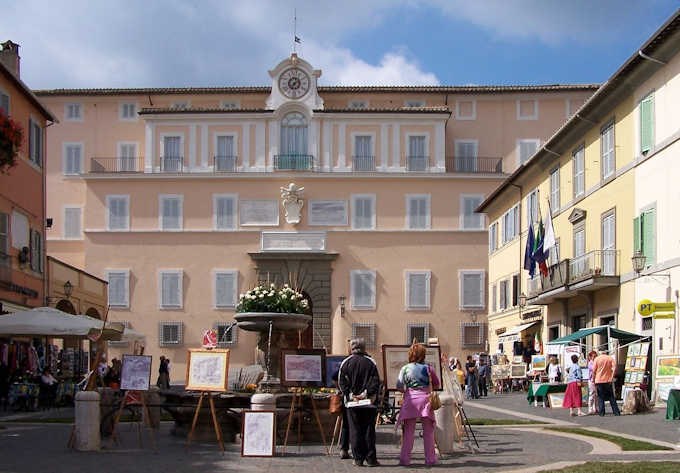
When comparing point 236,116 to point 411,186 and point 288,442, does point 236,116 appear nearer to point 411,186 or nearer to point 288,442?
point 411,186

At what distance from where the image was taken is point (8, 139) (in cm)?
2133

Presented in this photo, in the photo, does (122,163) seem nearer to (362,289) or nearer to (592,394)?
(362,289)

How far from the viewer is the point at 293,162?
52031mm

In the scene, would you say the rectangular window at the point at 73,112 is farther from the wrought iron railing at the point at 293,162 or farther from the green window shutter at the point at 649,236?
the green window shutter at the point at 649,236

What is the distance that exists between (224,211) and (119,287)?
6665 mm

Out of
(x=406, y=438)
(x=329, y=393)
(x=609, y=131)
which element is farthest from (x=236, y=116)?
(x=406, y=438)

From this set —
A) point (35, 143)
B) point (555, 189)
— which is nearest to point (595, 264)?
point (555, 189)

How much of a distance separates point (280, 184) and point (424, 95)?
9860mm

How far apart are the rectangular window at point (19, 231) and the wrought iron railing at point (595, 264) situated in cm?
1763

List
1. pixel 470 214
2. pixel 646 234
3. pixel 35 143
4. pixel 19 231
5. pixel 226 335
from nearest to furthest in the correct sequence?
pixel 646 234
pixel 19 231
pixel 35 143
pixel 226 335
pixel 470 214

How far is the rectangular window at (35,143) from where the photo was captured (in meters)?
32.8

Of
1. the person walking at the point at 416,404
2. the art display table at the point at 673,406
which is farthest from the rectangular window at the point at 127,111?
the person walking at the point at 416,404

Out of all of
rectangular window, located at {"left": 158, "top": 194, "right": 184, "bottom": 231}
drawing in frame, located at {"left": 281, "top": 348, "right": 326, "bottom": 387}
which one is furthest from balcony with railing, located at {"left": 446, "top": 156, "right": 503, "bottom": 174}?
drawing in frame, located at {"left": 281, "top": 348, "right": 326, "bottom": 387}

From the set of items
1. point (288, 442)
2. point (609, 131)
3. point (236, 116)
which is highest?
point (236, 116)
